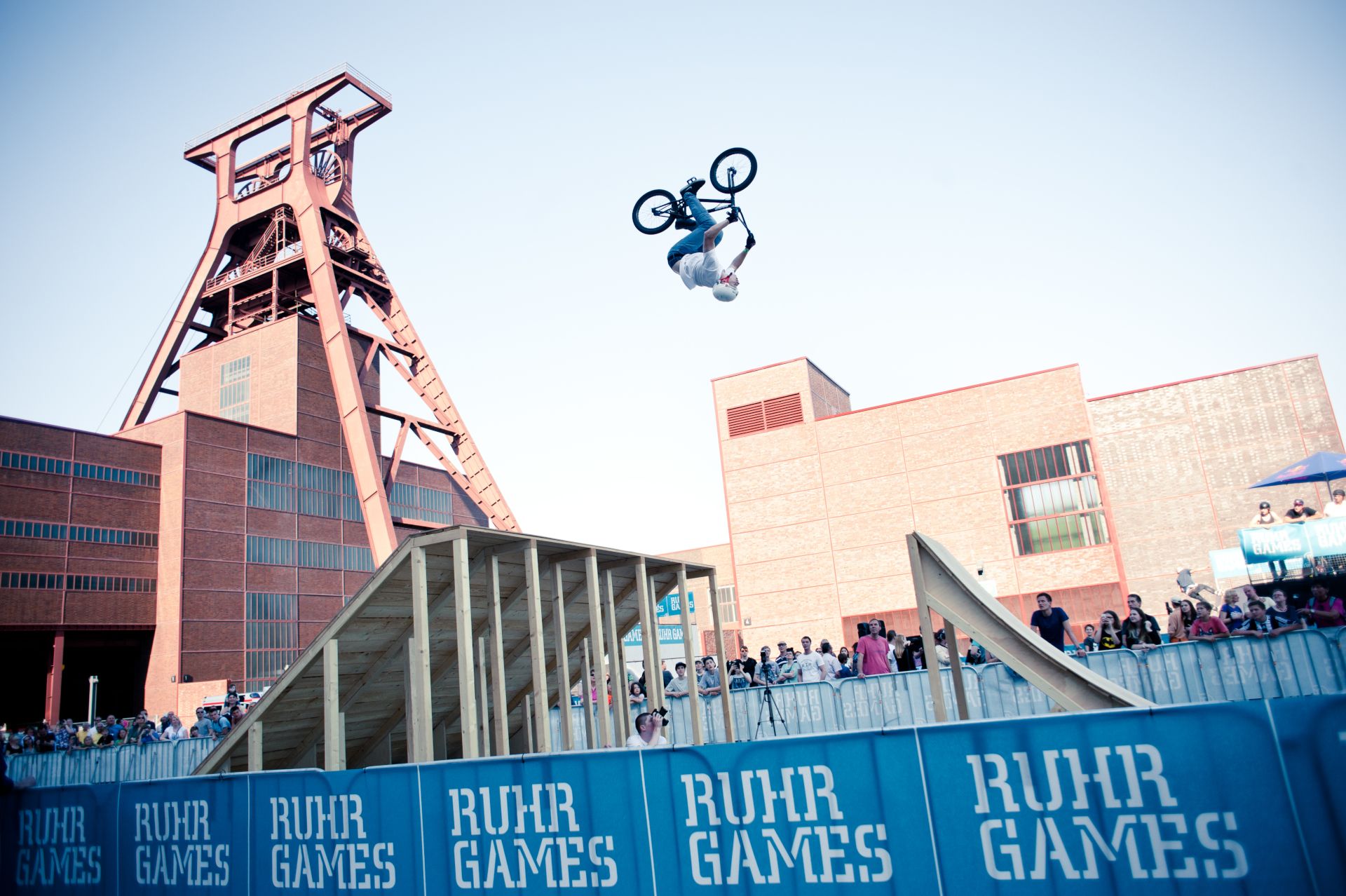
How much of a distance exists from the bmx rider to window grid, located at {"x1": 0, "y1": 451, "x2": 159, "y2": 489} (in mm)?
38395

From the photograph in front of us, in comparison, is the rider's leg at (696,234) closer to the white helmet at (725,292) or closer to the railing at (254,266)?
the white helmet at (725,292)

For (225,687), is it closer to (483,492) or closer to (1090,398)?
(483,492)

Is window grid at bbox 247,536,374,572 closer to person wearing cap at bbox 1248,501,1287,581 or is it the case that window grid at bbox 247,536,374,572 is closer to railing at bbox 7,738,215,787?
railing at bbox 7,738,215,787

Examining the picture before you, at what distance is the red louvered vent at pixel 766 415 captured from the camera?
44219 millimetres

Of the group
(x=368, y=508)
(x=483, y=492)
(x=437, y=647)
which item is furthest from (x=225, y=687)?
(x=437, y=647)

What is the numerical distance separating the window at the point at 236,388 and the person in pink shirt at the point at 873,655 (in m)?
45.9

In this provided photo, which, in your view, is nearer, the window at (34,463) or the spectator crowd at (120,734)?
the spectator crowd at (120,734)

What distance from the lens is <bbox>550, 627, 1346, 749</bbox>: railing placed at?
9.93 meters

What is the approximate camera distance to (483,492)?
4766 cm

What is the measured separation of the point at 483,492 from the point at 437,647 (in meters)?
37.7

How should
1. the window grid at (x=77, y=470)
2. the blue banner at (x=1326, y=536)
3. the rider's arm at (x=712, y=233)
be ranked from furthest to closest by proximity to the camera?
the window grid at (x=77, y=470), the blue banner at (x=1326, y=536), the rider's arm at (x=712, y=233)

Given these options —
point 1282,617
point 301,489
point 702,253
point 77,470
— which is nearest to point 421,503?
point 301,489

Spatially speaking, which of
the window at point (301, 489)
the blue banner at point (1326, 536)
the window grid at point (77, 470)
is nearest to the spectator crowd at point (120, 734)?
the window grid at point (77, 470)

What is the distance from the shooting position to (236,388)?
164 ft
